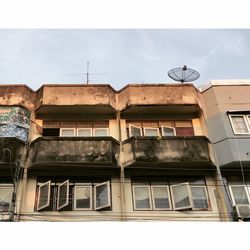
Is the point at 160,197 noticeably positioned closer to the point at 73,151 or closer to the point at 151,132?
the point at 151,132

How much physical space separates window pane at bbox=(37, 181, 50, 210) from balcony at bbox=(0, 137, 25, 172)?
3.90 ft

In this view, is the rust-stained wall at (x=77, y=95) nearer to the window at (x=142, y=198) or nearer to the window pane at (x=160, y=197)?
the window at (x=142, y=198)

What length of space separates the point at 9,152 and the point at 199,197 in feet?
21.5

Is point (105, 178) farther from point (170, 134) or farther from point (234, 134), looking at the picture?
point (234, 134)

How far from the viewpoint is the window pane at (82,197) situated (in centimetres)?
1170

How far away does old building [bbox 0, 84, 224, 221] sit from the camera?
11.6 metres

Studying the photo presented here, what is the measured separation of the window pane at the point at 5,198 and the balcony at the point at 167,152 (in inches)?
156

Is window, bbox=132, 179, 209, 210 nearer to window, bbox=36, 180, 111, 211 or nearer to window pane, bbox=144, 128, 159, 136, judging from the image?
window, bbox=36, 180, 111, 211

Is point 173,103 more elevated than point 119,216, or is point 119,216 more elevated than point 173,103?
point 173,103

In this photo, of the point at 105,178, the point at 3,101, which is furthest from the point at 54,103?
the point at 105,178

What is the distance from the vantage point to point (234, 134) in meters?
12.6

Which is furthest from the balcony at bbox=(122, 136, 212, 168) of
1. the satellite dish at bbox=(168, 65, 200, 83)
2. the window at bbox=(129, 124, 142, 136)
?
the satellite dish at bbox=(168, 65, 200, 83)

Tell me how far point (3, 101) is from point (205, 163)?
7663mm

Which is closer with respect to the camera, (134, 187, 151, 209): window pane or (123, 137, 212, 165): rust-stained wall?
(134, 187, 151, 209): window pane
